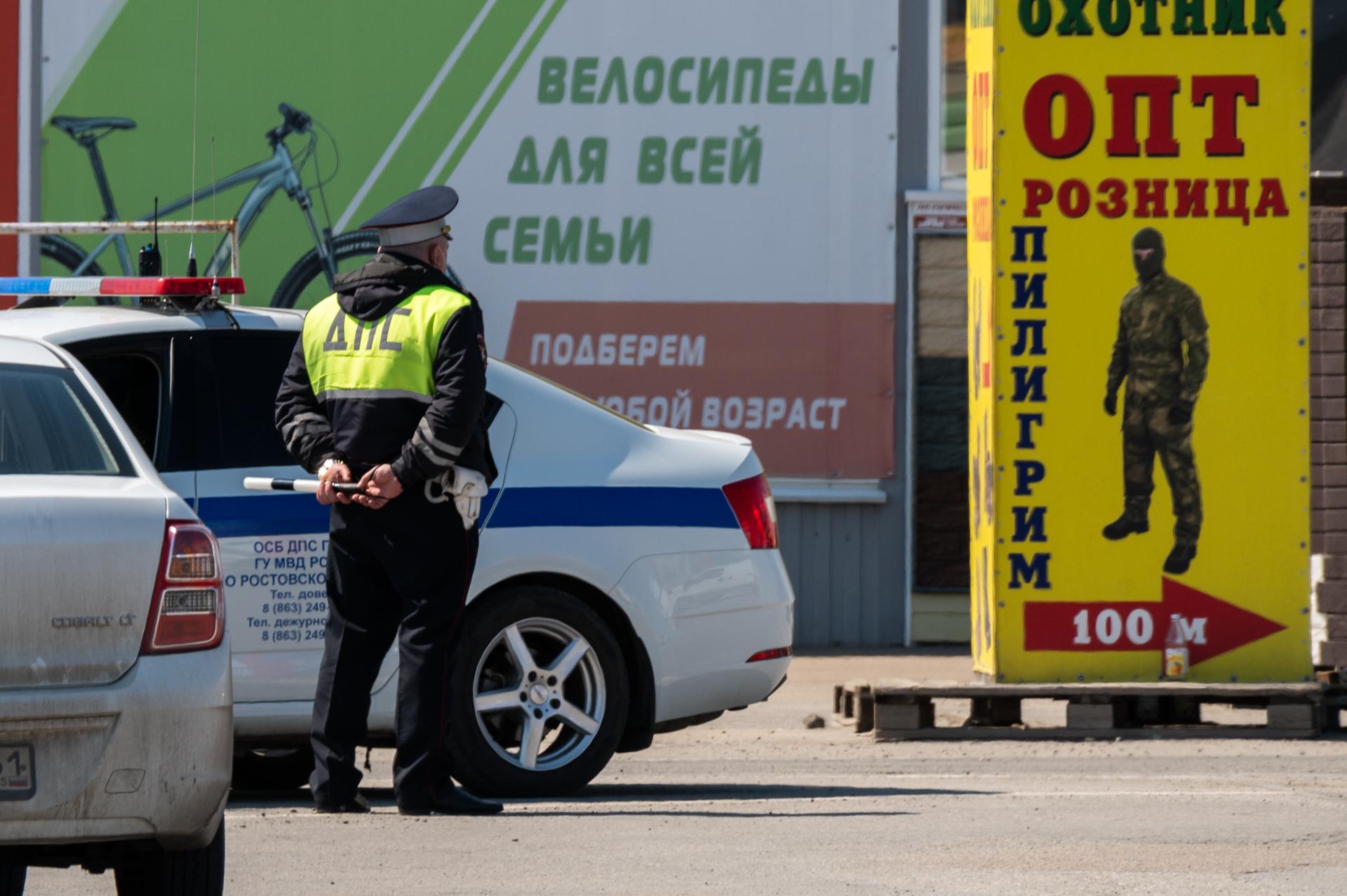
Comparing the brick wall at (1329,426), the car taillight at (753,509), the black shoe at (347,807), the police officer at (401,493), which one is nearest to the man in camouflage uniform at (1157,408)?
the brick wall at (1329,426)

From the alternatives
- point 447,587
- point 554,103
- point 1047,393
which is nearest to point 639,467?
point 447,587

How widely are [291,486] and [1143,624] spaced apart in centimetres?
407

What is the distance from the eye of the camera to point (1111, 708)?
9.16 m

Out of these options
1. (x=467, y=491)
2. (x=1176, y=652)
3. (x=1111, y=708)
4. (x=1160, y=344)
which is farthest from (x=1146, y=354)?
(x=467, y=491)

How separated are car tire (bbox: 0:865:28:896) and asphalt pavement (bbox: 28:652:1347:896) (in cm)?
28

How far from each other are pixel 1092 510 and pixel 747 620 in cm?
233

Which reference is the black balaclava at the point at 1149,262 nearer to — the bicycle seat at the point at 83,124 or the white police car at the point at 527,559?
the white police car at the point at 527,559

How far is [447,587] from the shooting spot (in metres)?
6.56

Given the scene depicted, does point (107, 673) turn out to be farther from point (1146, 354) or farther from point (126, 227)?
point (1146, 354)

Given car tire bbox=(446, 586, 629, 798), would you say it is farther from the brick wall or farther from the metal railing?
the brick wall

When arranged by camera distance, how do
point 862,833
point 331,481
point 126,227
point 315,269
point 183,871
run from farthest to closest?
point 315,269 → point 126,227 → point 331,481 → point 862,833 → point 183,871

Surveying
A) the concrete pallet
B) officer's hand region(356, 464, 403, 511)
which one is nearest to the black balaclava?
the concrete pallet

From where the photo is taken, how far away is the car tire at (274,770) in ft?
26.3

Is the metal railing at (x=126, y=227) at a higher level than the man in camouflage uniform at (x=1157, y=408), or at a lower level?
higher
